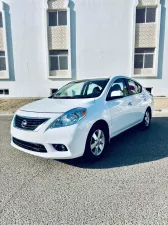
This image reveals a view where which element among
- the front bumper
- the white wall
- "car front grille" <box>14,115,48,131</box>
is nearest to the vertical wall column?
the white wall

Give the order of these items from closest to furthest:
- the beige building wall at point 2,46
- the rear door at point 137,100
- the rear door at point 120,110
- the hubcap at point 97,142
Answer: the hubcap at point 97,142
the rear door at point 120,110
the rear door at point 137,100
the beige building wall at point 2,46

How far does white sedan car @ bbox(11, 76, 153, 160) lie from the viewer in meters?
2.96

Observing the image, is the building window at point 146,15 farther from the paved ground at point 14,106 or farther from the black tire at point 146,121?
the black tire at point 146,121

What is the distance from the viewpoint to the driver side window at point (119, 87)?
390 centimetres

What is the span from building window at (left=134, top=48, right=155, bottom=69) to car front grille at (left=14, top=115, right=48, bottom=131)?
12175 millimetres

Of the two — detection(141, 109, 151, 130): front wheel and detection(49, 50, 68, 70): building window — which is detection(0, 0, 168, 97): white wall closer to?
detection(49, 50, 68, 70): building window

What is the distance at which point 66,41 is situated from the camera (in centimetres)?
1351

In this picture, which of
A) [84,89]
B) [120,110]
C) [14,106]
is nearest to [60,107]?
[84,89]

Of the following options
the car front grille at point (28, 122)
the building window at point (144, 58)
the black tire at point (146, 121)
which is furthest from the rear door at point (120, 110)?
the building window at point (144, 58)

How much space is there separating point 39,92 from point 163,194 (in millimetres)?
12981

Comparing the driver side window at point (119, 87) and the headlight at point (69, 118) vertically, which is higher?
the driver side window at point (119, 87)

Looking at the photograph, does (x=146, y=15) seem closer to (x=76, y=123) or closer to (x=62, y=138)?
(x=76, y=123)

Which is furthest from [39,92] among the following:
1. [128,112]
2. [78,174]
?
[78,174]

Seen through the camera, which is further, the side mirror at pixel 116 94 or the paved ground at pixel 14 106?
the paved ground at pixel 14 106
